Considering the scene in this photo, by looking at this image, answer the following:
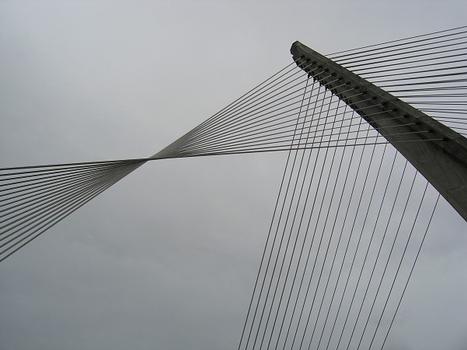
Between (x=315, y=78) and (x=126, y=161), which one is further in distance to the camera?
(x=315, y=78)

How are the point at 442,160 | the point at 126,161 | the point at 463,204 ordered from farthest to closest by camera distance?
the point at 126,161, the point at 442,160, the point at 463,204

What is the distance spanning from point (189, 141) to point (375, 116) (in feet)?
11.8

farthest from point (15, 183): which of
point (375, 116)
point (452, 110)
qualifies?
point (452, 110)

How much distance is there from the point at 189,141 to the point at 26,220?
128 inches

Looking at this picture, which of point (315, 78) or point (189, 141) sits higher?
point (315, 78)

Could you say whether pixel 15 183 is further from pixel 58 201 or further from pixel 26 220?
pixel 58 201

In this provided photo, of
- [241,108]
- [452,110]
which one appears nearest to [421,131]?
[452,110]

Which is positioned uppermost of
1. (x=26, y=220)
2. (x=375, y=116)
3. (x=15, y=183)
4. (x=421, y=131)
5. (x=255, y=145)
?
(x=375, y=116)

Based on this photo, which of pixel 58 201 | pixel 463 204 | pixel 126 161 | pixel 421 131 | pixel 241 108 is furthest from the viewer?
pixel 241 108

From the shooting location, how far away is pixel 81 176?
19.7 feet

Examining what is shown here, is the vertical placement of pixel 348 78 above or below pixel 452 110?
above

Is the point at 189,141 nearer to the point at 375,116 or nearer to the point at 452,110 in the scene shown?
the point at 375,116

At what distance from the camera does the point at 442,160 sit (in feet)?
14.5

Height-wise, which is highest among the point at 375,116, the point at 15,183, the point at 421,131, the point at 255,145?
the point at 375,116
